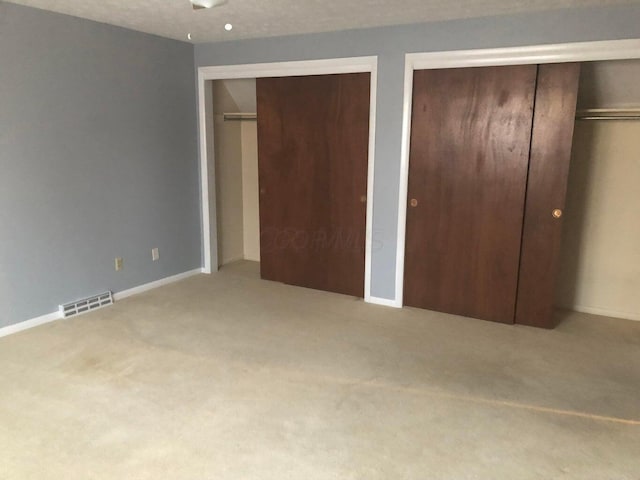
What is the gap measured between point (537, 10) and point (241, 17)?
197cm

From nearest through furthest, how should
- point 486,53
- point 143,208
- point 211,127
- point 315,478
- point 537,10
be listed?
1. point 315,478
2. point 537,10
3. point 486,53
4. point 143,208
5. point 211,127

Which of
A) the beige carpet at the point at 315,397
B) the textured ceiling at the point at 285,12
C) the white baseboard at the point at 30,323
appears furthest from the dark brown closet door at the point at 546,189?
the white baseboard at the point at 30,323

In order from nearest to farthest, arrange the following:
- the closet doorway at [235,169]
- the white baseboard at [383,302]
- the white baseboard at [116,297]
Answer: the white baseboard at [116,297] < the white baseboard at [383,302] < the closet doorway at [235,169]

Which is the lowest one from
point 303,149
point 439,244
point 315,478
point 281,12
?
point 315,478

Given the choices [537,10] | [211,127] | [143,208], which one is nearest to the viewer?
[537,10]

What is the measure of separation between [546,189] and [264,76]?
8.12ft

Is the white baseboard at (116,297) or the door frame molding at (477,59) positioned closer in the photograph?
the door frame molding at (477,59)

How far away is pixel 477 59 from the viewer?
345 cm

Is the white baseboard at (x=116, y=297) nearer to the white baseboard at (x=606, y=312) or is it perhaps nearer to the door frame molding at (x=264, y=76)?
the door frame molding at (x=264, y=76)

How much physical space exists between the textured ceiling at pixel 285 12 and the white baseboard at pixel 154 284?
2.14m

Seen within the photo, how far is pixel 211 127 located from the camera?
4.72 metres

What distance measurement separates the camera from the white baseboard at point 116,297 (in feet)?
11.1

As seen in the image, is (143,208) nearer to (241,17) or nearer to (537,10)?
(241,17)

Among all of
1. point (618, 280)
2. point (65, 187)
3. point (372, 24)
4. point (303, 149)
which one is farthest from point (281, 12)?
point (618, 280)
